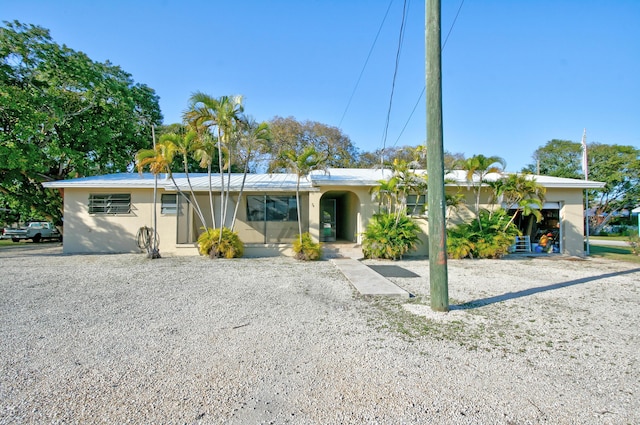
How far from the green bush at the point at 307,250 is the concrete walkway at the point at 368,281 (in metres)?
1.00

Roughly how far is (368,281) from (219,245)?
5689 mm

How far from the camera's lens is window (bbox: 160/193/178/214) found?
12.8 meters

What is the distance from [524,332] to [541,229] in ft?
43.7

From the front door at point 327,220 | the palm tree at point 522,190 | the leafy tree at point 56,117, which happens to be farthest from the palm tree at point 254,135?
the leafy tree at point 56,117

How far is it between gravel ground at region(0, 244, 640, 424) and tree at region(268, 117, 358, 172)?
20855mm

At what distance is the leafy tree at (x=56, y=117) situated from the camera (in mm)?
14023

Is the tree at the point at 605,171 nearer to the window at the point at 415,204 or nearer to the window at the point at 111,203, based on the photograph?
the window at the point at 415,204

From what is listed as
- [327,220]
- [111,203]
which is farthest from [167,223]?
[327,220]

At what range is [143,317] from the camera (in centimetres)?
498

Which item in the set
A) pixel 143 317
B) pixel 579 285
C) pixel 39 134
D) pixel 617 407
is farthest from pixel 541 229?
pixel 39 134

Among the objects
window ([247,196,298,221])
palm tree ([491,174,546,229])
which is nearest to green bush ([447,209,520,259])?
palm tree ([491,174,546,229])

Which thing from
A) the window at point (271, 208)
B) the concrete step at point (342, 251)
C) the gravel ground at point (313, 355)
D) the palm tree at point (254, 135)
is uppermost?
the palm tree at point (254, 135)

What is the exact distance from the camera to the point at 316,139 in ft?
92.2

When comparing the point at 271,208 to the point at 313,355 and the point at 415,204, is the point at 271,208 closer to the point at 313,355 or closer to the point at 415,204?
the point at 415,204
